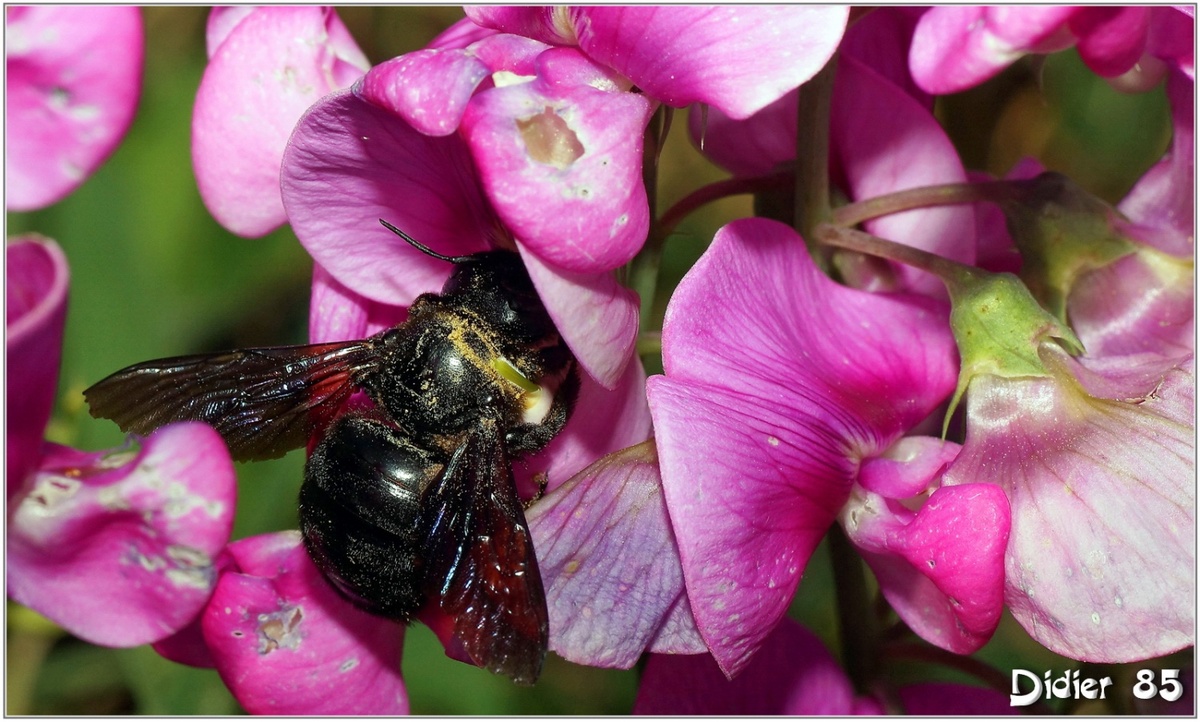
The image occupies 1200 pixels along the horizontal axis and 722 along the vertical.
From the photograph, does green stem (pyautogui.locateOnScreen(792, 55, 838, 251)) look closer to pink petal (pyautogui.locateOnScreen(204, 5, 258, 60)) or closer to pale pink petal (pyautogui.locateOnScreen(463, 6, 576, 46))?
pale pink petal (pyautogui.locateOnScreen(463, 6, 576, 46))

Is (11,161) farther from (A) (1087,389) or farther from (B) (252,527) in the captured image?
(A) (1087,389)

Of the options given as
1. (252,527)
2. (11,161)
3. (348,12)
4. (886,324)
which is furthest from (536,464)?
(348,12)

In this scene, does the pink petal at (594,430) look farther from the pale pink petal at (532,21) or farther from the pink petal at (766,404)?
the pale pink petal at (532,21)

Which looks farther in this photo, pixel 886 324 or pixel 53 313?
pixel 886 324

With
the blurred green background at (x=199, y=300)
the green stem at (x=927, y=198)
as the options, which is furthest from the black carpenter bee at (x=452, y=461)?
the blurred green background at (x=199, y=300)

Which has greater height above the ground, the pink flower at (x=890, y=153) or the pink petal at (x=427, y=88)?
the pink petal at (x=427, y=88)

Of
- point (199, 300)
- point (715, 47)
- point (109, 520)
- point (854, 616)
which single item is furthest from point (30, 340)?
point (199, 300)

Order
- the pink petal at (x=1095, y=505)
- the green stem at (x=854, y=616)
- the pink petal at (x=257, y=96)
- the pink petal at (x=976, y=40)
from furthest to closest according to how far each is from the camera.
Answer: the green stem at (x=854, y=616), the pink petal at (x=257, y=96), the pink petal at (x=1095, y=505), the pink petal at (x=976, y=40)
